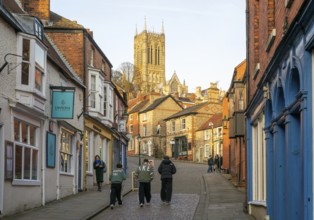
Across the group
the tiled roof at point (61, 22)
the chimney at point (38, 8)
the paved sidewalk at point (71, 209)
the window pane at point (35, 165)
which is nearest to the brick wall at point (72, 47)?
the tiled roof at point (61, 22)

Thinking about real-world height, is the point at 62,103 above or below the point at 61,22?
below

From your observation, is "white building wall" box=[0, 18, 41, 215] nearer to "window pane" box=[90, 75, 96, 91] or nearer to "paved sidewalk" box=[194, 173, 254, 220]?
"paved sidewalk" box=[194, 173, 254, 220]

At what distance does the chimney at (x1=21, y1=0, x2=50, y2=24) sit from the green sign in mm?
7196

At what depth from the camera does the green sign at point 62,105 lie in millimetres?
19750

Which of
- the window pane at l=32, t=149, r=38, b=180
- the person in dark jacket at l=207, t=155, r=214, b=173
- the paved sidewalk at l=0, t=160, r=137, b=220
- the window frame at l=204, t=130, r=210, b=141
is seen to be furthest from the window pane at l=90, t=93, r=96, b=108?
the window frame at l=204, t=130, r=210, b=141

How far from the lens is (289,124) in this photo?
31.3ft

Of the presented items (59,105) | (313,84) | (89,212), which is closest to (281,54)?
(313,84)

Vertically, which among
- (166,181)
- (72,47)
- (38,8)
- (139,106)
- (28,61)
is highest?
(38,8)

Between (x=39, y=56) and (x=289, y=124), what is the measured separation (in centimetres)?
1020

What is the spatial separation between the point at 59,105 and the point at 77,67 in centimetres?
724

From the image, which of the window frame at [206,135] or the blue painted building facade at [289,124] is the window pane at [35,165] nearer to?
the blue painted building facade at [289,124]

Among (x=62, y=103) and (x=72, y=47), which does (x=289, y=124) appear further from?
(x=72, y=47)

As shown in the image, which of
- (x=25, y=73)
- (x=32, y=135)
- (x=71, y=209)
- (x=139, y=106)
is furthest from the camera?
(x=139, y=106)

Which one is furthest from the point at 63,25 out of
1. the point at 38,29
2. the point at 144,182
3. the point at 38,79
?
the point at 144,182
